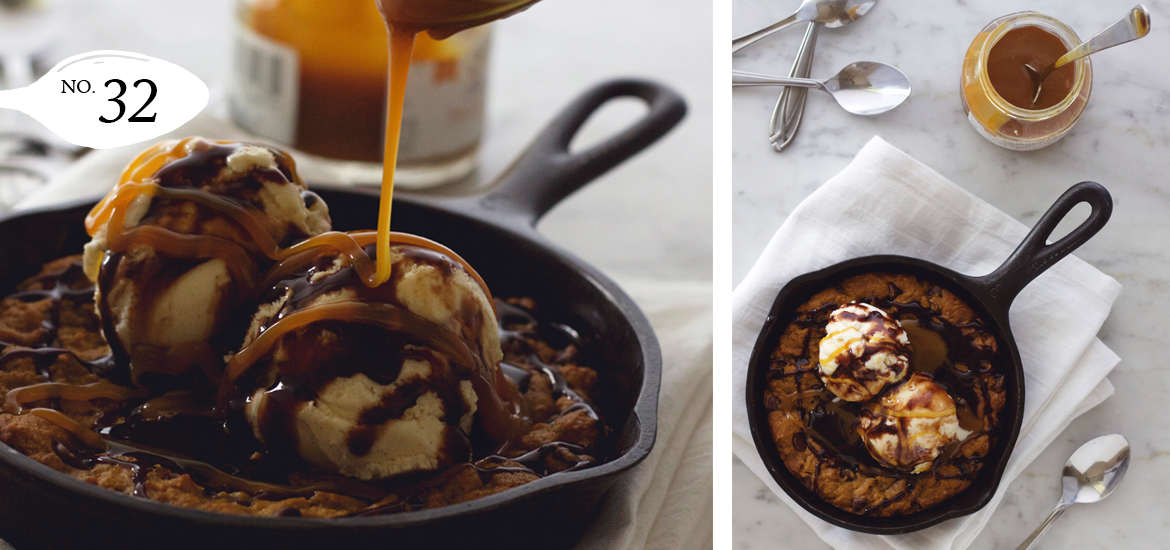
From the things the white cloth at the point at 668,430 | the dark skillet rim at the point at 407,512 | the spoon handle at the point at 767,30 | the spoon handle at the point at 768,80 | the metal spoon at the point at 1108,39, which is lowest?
the white cloth at the point at 668,430

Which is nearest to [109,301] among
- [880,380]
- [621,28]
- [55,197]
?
[55,197]

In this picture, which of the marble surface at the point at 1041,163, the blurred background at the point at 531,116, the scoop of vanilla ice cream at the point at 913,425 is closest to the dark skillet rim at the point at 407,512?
the blurred background at the point at 531,116

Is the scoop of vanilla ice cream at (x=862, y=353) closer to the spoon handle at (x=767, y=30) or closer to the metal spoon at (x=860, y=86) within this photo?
the metal spoon at (x=860, y=86)

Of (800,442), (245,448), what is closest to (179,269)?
(245,448)

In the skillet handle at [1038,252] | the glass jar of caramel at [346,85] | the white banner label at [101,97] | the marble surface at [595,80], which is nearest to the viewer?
the white banner label at [101,97]

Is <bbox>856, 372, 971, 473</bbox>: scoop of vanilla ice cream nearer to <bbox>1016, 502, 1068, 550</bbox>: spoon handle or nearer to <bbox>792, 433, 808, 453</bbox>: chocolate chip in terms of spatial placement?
<bbox>792, 433, 808, 453</bbox>: chocolate chip

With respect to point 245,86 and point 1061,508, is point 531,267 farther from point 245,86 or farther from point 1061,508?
point 1061,508

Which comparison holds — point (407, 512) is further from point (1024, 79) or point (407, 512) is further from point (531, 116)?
point (531, 116)
